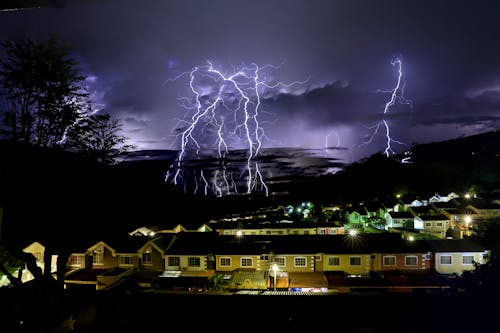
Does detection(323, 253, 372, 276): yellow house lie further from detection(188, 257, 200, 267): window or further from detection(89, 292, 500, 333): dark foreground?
detection(89, 292, 500, 333): dark foreground

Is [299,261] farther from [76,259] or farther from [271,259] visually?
[76,259]

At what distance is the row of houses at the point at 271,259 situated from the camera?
12.0 m

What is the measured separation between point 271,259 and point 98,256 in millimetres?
7466

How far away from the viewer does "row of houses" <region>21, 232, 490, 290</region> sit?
1198 cm

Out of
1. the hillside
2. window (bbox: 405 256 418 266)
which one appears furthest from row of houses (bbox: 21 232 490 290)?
the hillside

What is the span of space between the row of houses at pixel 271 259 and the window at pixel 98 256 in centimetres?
4

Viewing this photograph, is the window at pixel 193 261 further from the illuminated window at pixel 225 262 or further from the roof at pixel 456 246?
the roof at pixel 456 246

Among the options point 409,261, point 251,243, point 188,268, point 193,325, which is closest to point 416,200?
point 409,261

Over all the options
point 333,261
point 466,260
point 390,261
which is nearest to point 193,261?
point 333,261

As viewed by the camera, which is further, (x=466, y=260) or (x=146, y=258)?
(x=146, y=258)

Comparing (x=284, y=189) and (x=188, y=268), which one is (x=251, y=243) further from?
(x=284, y=189)

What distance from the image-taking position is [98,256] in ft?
43.6

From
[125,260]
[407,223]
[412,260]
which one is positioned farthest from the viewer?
[407,223]

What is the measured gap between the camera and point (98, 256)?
13281mm
